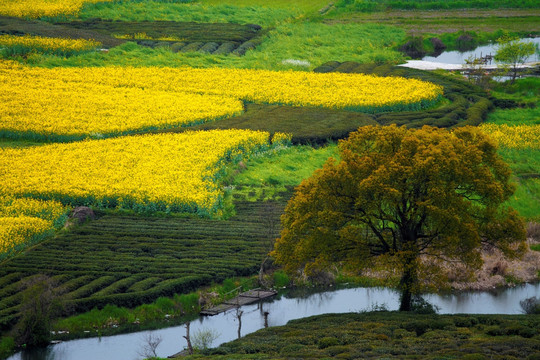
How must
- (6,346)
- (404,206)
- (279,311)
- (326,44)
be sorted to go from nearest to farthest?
(6,346) < (404,206) < (279,311) < (326,44)

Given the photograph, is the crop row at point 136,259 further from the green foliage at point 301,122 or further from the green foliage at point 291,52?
the green foliage at point 291,52

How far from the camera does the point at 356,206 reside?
141ft

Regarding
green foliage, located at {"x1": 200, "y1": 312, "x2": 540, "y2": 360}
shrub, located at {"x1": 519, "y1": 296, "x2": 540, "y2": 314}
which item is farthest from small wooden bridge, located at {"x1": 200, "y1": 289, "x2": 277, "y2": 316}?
shrub, located at {"x1": 519, "y1": 296, "x2": 540, "y2": 314}

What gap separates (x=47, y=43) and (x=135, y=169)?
48822 mm

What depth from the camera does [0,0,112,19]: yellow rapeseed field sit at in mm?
128375

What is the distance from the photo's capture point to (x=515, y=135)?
81.3 meters

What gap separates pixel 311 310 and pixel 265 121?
38004 millimetres

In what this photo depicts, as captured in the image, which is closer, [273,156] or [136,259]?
[136,259]

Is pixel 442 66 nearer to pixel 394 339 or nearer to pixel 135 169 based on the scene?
pixel 135 169

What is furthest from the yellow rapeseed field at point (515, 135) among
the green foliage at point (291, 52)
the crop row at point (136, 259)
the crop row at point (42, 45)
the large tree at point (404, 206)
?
the crop row at point (42, 45)

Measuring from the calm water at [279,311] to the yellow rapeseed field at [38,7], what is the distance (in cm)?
9391

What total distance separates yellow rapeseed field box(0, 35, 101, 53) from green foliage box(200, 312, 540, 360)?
255 feet

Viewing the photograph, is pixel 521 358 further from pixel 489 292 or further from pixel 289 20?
pixel 289 20

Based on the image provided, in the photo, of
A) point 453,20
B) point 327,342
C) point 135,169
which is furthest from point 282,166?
point 453,20
